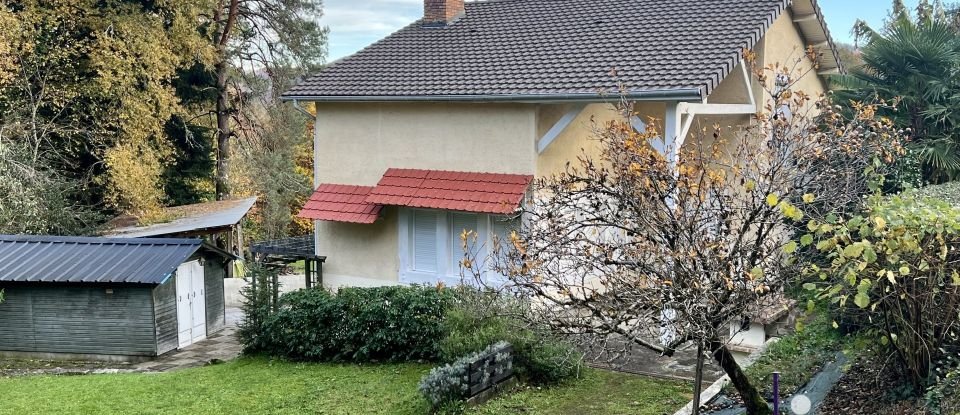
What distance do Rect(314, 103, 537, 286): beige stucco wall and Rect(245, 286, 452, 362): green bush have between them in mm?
2423

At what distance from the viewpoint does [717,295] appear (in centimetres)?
654

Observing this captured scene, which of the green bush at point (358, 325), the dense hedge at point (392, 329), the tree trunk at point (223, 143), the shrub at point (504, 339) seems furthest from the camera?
the tree trunk at point (223, 143)

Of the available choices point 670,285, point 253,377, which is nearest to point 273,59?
point 253,377

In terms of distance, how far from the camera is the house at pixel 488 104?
523 inches

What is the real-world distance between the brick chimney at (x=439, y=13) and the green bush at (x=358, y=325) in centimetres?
765

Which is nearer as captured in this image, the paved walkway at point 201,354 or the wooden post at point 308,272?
the paved walkway at point 201,354

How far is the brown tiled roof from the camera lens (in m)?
12.9

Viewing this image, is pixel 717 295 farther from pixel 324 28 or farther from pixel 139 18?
pixel 324 28

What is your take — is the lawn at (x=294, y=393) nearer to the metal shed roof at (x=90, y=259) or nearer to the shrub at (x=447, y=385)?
the shrub at (x=447, y=385)

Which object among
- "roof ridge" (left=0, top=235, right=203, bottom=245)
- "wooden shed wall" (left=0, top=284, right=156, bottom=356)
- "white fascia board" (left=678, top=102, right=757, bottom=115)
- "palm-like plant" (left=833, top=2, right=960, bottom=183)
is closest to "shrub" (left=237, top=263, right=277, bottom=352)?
"wooden shed wall" (left=0, top=284, right=156, bottom=356)

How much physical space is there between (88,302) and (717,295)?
471 inches

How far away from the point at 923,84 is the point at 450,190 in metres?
9.64

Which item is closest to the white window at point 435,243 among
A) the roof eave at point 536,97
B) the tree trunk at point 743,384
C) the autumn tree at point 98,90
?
the roof eave at point 536,97

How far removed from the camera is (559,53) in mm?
14812
